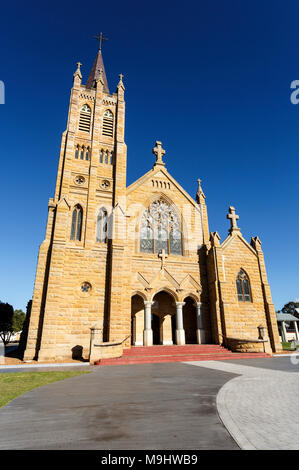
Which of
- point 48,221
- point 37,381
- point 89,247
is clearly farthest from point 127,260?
point 37,381

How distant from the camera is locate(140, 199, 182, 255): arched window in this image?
2147cm

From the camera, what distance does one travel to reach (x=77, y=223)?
19578 mm

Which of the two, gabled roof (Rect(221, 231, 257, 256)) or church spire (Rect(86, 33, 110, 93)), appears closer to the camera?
gabled roof (Rect(221, 231, 257, 256))

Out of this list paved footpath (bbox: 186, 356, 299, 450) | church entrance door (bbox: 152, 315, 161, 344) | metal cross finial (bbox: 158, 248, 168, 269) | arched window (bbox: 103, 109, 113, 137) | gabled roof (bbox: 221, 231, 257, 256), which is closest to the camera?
paved footpath (bbox: 186, 356, 299, 450)

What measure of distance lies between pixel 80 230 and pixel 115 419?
16.4 m

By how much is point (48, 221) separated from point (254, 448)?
18001 millimetres

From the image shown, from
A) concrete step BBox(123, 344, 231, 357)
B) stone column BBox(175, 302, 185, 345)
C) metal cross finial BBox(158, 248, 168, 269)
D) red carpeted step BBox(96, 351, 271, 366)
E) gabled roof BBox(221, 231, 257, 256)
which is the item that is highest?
gabled roof BBox(221, 231, 257, 256)

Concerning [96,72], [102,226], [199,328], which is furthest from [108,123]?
[199,328]

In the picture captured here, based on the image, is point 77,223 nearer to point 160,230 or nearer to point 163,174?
point 160,230

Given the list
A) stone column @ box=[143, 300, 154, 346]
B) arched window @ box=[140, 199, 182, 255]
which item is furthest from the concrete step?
arched window @ box=[140, 199, 182, 255]

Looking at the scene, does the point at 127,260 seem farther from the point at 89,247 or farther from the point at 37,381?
the point at 37,381

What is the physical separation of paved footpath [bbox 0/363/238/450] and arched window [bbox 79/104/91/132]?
2121 centimetres

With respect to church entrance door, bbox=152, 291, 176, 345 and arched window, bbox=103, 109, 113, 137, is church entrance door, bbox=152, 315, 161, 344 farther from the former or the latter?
arched window, bbox=103, 109, 113, 137

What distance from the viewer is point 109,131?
2366 centimetres
